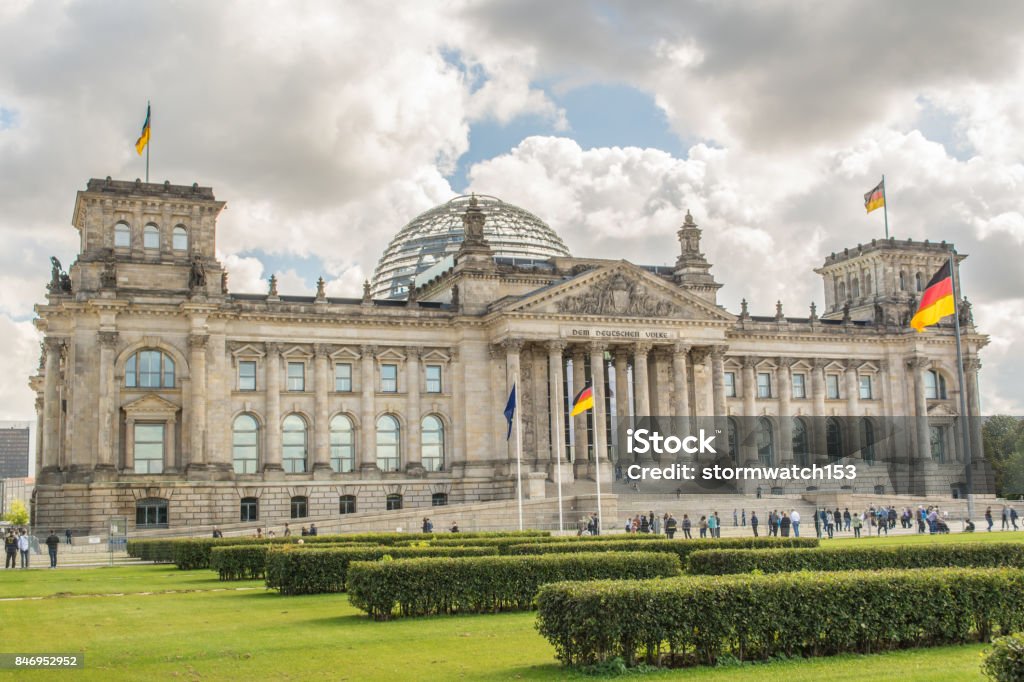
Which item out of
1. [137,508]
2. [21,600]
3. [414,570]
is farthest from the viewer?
[137,508]

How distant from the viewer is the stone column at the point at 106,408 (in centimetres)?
7131

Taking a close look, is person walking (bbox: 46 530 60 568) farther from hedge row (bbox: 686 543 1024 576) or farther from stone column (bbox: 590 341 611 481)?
stone column (bbox: 590 341 611 481)

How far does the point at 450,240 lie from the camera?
338 ft

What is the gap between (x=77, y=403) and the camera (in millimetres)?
72000

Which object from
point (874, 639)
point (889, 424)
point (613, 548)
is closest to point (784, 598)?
point (874, 639)

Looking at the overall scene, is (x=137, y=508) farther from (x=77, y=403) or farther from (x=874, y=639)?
(x=874, y=639)

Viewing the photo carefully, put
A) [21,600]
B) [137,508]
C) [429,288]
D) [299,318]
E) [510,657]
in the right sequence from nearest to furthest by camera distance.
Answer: [510,657] < [21,600] < [137,508] < [299,318] < [429,288]

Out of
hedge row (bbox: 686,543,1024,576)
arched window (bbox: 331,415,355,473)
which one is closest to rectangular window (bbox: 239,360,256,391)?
arched window (bbox: 331,415,355,473)

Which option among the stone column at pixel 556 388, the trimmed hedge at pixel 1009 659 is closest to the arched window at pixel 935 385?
the stone column at pixel 556 388

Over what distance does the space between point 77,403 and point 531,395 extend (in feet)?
99.5

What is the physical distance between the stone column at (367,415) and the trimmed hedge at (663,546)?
145ft

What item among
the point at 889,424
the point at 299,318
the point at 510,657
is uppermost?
the point at 299,318

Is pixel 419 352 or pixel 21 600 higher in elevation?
pixel 419 352

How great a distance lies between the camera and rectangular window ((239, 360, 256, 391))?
3049 inches
